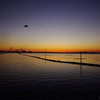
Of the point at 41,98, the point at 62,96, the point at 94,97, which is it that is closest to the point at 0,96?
the point at 41,98

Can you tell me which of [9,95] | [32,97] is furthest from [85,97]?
[9,95]

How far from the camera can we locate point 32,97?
33.6ft

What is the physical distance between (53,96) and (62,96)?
873 mm

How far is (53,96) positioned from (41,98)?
1.23 meters

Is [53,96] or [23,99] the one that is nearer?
[23,99]

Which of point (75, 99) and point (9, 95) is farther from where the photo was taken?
point (9, 95)

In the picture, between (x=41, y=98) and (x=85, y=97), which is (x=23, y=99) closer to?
(x=41, y=98)

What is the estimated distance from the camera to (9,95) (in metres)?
10.7

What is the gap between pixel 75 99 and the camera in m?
9.91

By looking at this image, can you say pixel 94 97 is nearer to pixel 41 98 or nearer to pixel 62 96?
pixel 62 96

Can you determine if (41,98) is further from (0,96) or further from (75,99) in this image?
(0,96)

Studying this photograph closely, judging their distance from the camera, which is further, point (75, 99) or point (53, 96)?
point (53, 96)

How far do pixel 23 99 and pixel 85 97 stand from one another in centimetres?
579

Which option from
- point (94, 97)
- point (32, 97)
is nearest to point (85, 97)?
point (94, 97)
